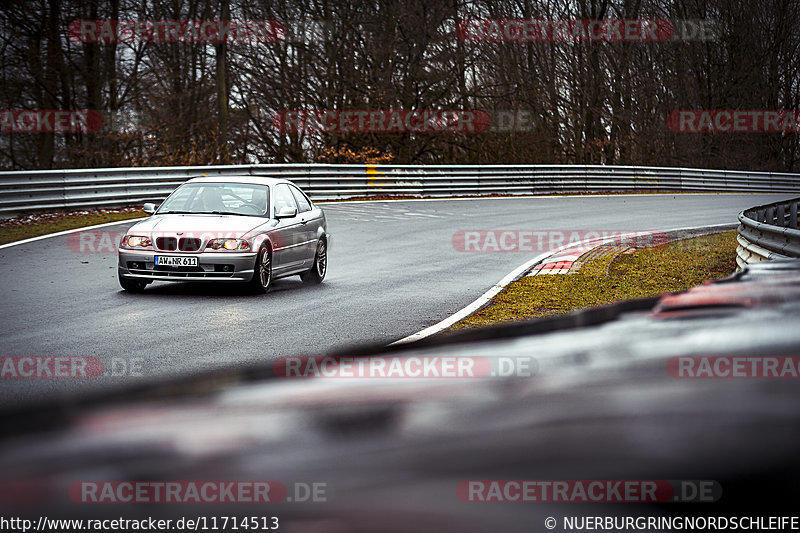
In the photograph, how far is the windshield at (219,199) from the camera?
11.5 meters

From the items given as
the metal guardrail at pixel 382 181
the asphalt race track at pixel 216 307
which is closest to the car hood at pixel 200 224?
the asphalt race track at pixel 216 307

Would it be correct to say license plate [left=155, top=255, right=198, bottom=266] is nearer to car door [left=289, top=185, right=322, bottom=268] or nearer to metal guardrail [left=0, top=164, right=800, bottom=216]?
car door [left=289, top=185, right=322, bottom=268]

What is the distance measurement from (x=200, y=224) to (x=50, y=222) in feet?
26.9

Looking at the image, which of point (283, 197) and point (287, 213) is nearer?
point (287, 213)

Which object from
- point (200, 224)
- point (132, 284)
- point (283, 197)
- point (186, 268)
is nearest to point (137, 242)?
point (132, 284)

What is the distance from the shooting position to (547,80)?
38.7 m

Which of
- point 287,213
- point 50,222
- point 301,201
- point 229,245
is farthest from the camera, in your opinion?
point 50,222

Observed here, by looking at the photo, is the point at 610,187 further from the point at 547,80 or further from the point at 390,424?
the point at 390,424

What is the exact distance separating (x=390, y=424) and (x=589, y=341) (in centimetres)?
33

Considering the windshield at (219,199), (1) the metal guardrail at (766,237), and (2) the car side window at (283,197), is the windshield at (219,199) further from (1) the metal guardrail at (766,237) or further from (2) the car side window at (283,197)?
(1) the metal guardrail at (766,237)

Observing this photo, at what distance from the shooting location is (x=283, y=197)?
1220 centimetres

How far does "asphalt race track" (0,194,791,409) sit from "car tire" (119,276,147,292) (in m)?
0.10

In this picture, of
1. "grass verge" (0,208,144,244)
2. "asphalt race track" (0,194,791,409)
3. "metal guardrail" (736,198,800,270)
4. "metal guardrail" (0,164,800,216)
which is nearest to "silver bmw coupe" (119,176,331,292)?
"asphalt race track" (0,194,791,409)

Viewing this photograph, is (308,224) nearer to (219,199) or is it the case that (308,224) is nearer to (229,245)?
(219,199)
